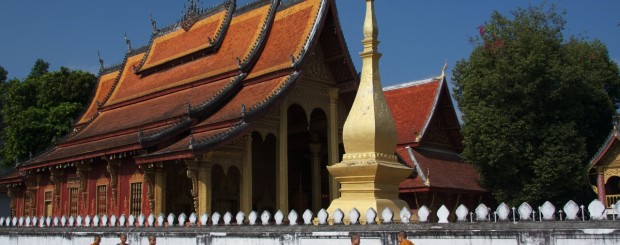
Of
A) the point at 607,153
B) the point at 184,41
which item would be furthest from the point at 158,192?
the point at 607,153

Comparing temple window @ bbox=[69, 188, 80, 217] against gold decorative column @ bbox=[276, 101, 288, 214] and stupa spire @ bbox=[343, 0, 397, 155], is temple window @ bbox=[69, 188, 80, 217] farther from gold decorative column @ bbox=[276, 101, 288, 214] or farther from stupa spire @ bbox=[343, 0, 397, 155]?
stupa spire @ bbox=[343, 0, 397, 155]

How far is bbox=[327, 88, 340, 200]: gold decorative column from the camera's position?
20.6 metres

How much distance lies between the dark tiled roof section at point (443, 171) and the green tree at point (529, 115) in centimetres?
105

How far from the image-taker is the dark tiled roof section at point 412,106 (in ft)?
83.9

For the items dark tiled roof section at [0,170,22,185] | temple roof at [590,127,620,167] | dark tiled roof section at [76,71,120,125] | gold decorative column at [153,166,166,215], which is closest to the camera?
gold decorative column at [153,166,166,215]

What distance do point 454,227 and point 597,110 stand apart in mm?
16890

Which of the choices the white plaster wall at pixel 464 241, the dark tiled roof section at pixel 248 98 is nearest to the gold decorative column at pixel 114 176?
the dark tiled roof section at pixel 248 98

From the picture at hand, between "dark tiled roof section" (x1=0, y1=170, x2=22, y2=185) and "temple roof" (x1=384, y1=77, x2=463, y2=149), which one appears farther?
"dark tiled roof section" (x1=0, y1=170, x2=22, y2=185)

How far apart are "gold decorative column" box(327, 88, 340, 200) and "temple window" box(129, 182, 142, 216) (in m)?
5.46

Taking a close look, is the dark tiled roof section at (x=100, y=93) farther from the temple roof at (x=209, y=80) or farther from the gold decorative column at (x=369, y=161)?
the gold decorative column at (x=369, y=161)

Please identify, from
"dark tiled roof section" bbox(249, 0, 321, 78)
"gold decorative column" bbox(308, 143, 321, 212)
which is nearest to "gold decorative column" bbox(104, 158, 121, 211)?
"dark tiled roof section" bbox(249, 0, 321, 78)

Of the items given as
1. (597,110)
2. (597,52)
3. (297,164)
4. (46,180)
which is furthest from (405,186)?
(46,180)

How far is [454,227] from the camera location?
376 inches

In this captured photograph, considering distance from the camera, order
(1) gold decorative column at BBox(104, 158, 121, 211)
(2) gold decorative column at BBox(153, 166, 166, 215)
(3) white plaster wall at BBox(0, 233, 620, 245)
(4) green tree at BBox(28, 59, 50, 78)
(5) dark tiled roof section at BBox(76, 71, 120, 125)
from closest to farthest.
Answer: (3) white plaster wall at BBox(0, 233, 620, 245) → (2) gold decorative column at BBox(153, 166, 166, 215) → (1) gold decorative column at BBox(104, 158, 121, 211) → (5) dark tiled roof section at BBox(76, 71, 120, 125) → (4) green tree at BBox(28, 59, 50, 78)
